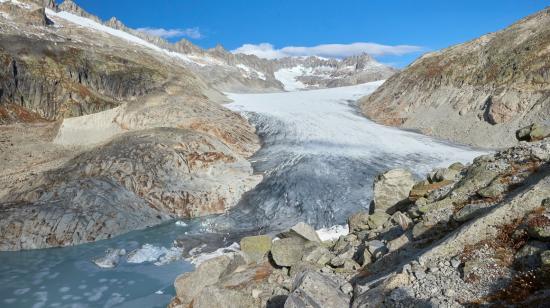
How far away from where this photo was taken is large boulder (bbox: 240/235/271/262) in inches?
552

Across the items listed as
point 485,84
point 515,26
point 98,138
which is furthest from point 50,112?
point 515,26

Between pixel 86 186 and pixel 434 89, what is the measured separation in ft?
122

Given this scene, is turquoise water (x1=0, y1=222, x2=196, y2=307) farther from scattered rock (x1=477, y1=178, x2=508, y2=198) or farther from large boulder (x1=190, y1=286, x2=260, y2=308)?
scattered rock (x1=477, y1=178, x2=508, y2=198)

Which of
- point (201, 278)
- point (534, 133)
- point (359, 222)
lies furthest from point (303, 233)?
point (534, 133)

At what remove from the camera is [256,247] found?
567 inches

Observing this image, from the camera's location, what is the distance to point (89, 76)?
62938 millimetres

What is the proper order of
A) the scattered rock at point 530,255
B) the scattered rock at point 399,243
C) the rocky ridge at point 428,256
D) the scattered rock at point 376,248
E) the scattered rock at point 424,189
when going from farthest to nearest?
the scattered rock at point 424,189
the scattered rock at point 376,248
the scattered rock at point 399,243
the rocky ridge at point 428,256
the scattered rock at point 530,255

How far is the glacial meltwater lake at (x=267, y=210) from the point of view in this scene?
15.9m

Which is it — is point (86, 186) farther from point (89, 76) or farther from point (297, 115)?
point (89, 76)

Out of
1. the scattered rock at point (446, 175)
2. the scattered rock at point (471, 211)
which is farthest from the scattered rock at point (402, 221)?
the scattered rock at point (446, 175)

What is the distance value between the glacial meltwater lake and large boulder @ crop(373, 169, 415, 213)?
7.26 metres

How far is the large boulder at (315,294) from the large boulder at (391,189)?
22.1 ft

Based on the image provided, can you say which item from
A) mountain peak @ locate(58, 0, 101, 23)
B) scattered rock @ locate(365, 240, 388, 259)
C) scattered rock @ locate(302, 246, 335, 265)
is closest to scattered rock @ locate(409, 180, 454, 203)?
scattered rock @ locate(365, 240, 388, 259)

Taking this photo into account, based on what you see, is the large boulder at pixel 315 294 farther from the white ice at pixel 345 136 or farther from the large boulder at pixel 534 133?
the white ice at pixel 345 136
